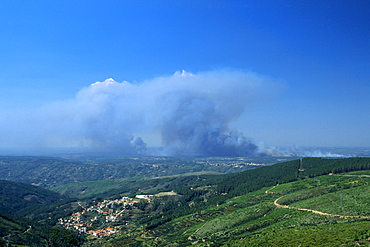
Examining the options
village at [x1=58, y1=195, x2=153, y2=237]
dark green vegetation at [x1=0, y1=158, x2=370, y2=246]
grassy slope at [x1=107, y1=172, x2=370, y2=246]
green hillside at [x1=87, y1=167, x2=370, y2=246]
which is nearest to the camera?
grassy slope at [x1=107, y1=172, x2=370, y2=246]

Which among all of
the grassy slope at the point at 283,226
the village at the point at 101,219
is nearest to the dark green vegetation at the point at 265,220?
the grassy slope at the point at 283,226

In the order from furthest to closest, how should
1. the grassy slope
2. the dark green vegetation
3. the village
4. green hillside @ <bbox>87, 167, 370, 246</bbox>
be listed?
the village < the dark green vegetation < green hillside @ <bbox>87, 167, 370, 246</bbox> < the grassy slope

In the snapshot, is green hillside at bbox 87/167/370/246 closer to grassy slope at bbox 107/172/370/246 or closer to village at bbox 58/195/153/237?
grassy slope at bbox 107/172/370/246

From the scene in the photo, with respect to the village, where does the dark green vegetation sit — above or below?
above

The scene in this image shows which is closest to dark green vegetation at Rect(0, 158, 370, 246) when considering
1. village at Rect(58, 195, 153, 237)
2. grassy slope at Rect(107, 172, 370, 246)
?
grassy slope at Rect(107, 172, 370, 246)

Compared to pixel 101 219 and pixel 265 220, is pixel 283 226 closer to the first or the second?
pixel 265 220

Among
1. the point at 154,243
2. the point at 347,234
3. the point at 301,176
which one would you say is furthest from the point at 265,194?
the point at 347,234

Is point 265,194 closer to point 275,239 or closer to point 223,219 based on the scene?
point 223,219

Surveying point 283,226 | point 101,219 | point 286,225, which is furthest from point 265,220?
point 101,219

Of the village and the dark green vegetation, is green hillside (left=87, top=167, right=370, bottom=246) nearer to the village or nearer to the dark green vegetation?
the dark green vegetation

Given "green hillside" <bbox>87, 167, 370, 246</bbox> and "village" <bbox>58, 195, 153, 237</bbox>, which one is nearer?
"green hillside" <bbox>87, 167, 370, 246</bbox>
